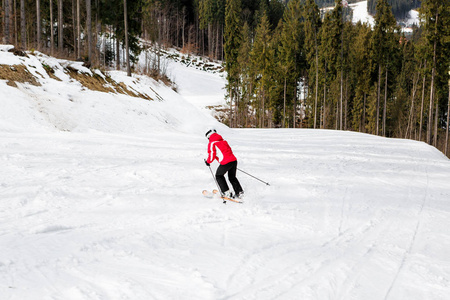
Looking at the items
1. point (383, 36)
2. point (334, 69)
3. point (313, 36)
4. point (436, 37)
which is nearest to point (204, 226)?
point (436, 37)

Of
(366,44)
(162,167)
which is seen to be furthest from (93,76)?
(366,44)

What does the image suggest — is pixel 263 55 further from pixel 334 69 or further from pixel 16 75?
pixel 16 75

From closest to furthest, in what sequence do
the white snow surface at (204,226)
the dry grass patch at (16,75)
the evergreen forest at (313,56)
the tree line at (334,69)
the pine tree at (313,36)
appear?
the white snow surface at (204,226), the dry grass patch at (16,75), the evergreen forest at (313,56), the tree line at (334,69), the pine tree at (313,36)

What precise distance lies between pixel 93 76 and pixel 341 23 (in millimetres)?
28386

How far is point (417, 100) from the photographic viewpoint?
43688 millimetres

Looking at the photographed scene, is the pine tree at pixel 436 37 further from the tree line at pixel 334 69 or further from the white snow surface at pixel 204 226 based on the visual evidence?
the white snow surface at pixel 204 226

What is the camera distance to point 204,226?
5.32m

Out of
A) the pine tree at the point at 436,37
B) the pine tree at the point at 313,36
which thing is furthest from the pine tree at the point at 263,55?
the pine tree at the point at 436,37

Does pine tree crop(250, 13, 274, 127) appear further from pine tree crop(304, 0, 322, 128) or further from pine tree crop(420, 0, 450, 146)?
pine tree crop(420, 0, 450, 146)

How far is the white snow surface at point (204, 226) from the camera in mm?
3551

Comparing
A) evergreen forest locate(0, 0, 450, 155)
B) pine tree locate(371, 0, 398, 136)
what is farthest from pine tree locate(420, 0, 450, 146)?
pine tree locate(371, 0, 398, 136)

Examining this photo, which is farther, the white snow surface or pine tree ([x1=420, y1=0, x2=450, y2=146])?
pine tree ([x1=420, y1=0, x2=450, y2=146])

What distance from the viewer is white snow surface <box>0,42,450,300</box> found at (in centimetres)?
355

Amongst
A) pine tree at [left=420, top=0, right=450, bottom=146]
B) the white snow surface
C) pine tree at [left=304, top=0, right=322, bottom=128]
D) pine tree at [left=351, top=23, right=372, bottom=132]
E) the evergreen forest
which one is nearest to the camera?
the white snow surface
